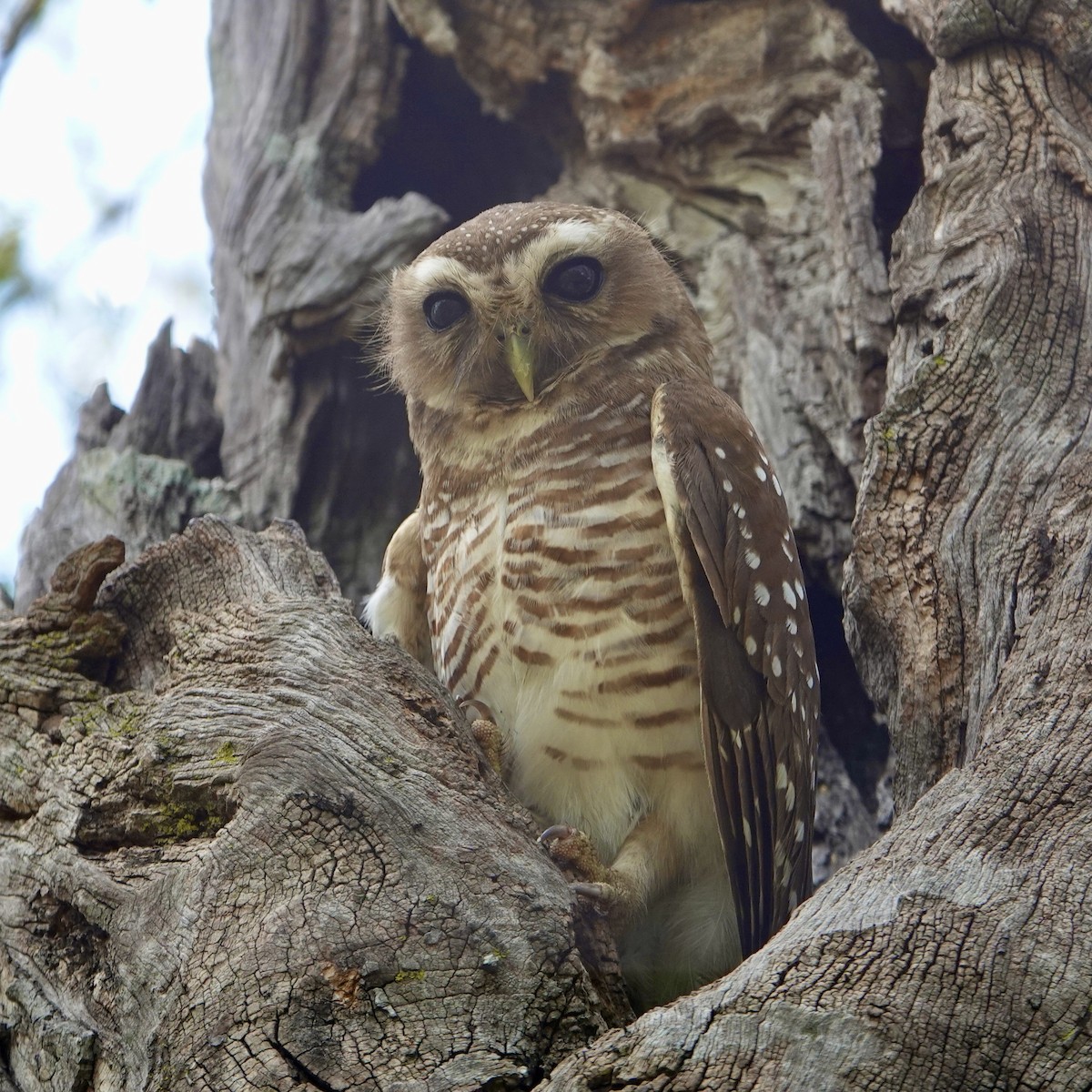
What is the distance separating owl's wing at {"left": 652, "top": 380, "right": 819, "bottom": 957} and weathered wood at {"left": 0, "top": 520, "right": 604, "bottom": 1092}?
71cm

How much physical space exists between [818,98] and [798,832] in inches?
101

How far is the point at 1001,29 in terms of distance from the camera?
3523mm

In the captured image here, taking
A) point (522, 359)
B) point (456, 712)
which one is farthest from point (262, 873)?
point (522, 359)

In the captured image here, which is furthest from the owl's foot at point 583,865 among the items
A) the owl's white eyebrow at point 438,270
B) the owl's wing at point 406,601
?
the owl's white eyebrow at point 438,270

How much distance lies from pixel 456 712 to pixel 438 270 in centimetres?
164

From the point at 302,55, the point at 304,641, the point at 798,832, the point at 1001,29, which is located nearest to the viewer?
the point at 304,641

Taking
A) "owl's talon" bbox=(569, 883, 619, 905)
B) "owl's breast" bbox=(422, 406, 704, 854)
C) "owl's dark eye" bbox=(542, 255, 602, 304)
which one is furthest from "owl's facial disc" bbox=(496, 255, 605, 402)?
"owl's talon" bbox=(569, 883, 619, 905)

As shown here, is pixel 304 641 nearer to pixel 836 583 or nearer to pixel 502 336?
pixel 502 336

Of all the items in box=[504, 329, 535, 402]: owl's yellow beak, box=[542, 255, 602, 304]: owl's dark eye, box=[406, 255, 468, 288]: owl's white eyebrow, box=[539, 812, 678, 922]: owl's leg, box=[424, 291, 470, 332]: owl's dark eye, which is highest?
box=[406, 255, 468, 288]: owl's white eyebrow

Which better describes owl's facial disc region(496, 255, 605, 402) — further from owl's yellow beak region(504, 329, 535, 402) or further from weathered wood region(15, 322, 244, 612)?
weathered wood region(15, 322, 244, 612)

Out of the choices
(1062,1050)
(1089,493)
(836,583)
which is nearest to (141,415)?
(836,583)

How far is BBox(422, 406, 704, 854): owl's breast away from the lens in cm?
306

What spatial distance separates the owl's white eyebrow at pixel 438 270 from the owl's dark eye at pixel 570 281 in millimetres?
258

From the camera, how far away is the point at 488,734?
313 centimetres
